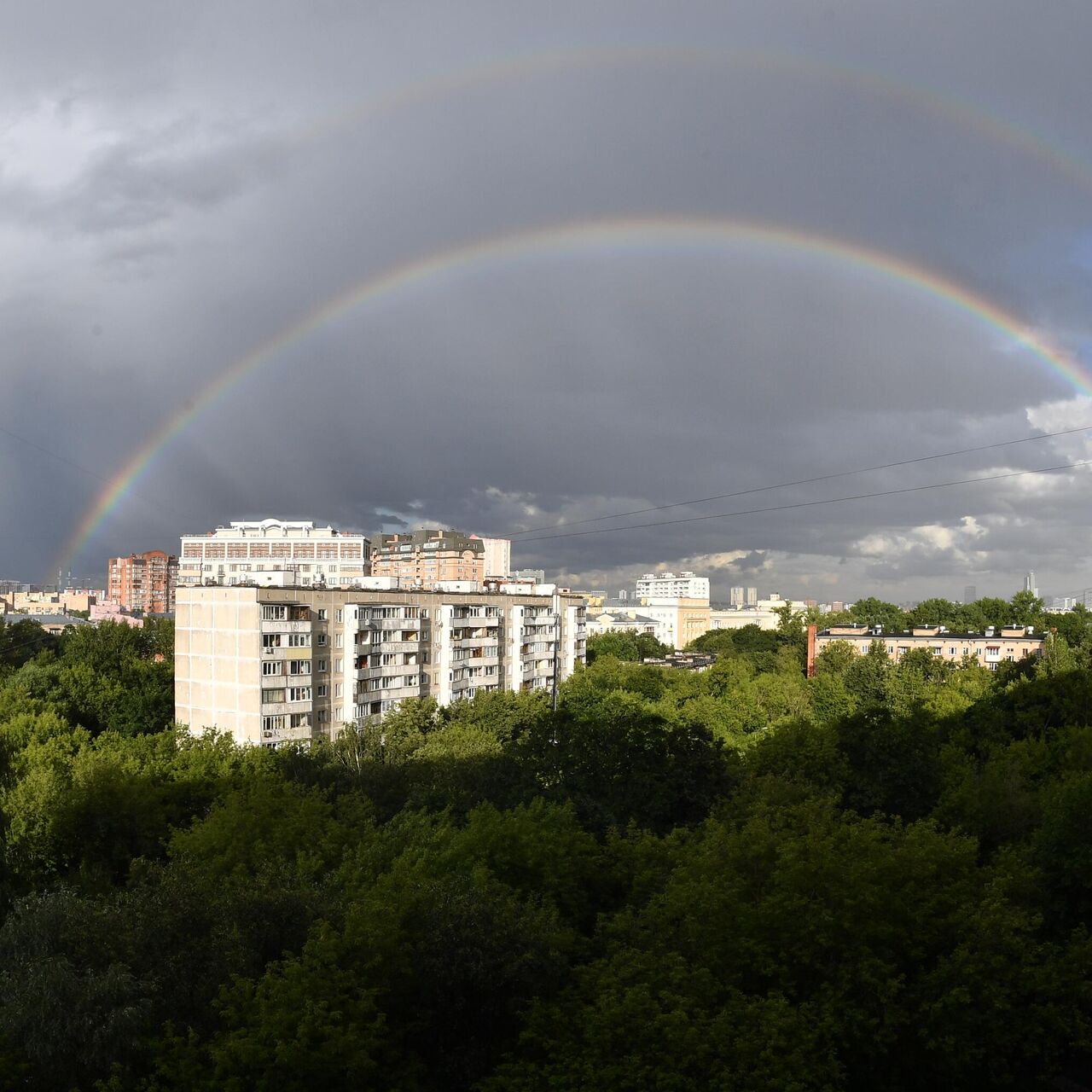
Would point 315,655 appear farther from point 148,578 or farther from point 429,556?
point 148,578

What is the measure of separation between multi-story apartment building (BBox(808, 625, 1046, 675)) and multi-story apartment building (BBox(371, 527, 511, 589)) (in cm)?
5559

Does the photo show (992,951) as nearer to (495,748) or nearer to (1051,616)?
(495,748)

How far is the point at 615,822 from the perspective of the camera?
1081 inches

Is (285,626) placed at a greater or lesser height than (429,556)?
lesser

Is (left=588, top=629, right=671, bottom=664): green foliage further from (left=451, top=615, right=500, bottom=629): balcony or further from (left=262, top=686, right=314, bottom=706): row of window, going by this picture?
(left=262, top=686, right=314, bottom=706): row of window

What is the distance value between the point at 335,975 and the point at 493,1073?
2815 mm

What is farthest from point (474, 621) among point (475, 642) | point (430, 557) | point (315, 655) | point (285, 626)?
point (430, 557)

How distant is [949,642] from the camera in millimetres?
103625

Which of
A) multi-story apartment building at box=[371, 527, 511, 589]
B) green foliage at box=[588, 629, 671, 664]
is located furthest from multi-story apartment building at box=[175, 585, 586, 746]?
multi-story apartment building at box=[371, 527, 511, 589]

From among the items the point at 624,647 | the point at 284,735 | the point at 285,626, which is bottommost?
the point at 284,735

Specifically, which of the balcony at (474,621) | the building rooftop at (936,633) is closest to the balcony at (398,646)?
the balcony at (474,621)

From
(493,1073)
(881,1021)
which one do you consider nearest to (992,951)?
(881,1021)

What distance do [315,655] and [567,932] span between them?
3440 centimetres

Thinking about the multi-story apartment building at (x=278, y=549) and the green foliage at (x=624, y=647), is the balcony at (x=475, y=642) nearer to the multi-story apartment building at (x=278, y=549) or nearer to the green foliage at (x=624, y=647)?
the green foliage at (x=624, y=647)
